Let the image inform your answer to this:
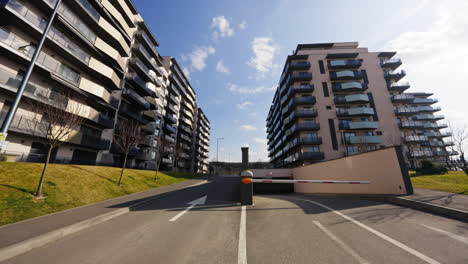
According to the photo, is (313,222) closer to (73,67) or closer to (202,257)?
(202,257)

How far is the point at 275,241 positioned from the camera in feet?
12.6

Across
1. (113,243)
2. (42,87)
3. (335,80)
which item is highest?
(335,80)

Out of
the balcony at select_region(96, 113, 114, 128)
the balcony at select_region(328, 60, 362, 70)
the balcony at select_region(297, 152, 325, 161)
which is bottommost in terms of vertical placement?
the balcony at select_region(297, 152, 325, 161)

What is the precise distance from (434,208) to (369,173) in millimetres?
5041

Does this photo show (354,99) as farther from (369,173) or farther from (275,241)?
(275,241)

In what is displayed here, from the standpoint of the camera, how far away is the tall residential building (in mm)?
14781

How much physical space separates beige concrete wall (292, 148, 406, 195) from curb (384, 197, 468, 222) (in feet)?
6.81

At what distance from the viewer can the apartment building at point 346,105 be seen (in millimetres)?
31969

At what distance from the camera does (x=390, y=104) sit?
113ft

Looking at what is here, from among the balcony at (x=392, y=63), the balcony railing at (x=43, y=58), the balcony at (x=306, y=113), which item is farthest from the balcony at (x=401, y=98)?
the balcony railing at (x=43, y=58)

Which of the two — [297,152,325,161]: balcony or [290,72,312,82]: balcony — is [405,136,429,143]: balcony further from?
[290,72,312,82]: balcony

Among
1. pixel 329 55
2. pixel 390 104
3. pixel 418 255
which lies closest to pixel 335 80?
pixel 329 55

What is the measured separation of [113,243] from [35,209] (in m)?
6.78

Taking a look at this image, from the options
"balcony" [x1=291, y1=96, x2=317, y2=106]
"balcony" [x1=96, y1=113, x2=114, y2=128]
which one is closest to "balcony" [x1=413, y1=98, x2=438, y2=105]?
"balcony" [x1=291, y1=96, x2=317, y2=106]
